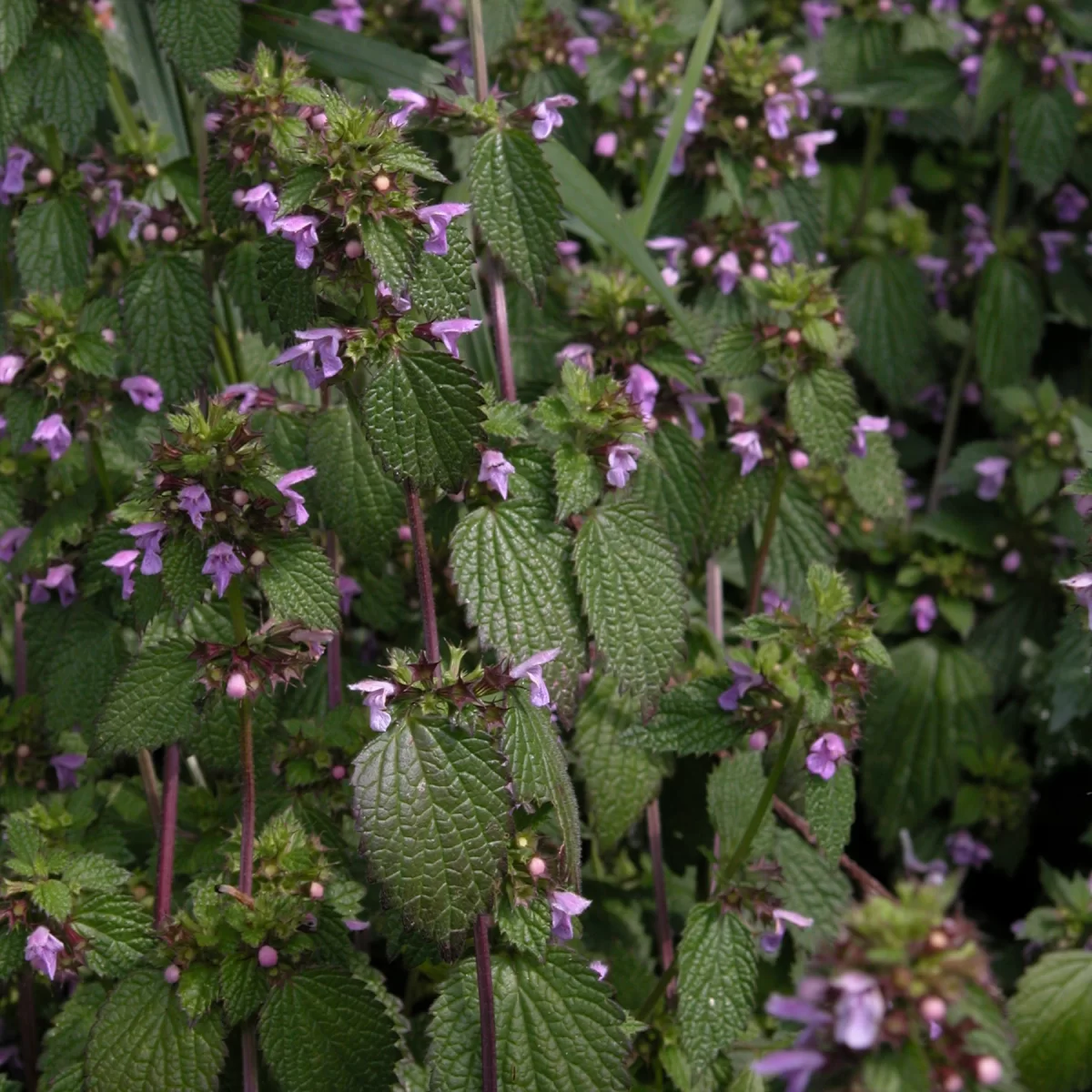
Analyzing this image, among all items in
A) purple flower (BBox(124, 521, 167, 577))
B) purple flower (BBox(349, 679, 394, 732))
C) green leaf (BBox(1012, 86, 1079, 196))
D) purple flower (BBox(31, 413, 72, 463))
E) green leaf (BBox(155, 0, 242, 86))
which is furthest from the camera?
green leaf (BBox(1012, 86, 1079, 196))

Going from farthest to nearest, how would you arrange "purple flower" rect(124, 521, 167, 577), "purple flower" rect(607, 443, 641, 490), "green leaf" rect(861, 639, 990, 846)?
"green leaf" rect(861, 639, 990, 846) → "purple flower" rect(607, 443, 641, 490) → "purple flower" rect(124, 521, 167, 577)

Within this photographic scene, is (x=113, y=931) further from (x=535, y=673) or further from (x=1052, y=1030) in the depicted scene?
(x=1052, y=1030)

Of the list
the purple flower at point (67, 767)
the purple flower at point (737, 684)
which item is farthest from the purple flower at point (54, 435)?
the purple flower at point (737, 684)

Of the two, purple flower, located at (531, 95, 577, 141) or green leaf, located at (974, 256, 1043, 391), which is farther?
green leaf, located at (974, 256, 1043, 391)

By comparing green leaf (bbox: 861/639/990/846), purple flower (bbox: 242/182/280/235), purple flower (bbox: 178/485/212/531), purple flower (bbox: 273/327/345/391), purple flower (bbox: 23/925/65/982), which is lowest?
green leaf (bbox: 861/639/990/846)

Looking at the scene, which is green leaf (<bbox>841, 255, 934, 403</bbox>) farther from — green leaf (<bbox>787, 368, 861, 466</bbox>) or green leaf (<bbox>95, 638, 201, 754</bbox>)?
green leaf (<bbox>95, 638, 201, 754</bbox>)

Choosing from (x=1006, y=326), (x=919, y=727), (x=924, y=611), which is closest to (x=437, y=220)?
(x=924, y=611)

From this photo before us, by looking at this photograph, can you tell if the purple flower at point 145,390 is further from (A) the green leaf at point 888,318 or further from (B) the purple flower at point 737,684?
(A) the green leaf at point 888,318

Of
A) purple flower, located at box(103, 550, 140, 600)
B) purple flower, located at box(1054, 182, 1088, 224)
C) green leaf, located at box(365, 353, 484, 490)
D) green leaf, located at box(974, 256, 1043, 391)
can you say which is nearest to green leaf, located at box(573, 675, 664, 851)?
green leaf, located at box(365, 353, 484, 490)

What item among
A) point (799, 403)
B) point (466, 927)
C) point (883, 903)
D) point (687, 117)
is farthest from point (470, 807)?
point (687, 117)
